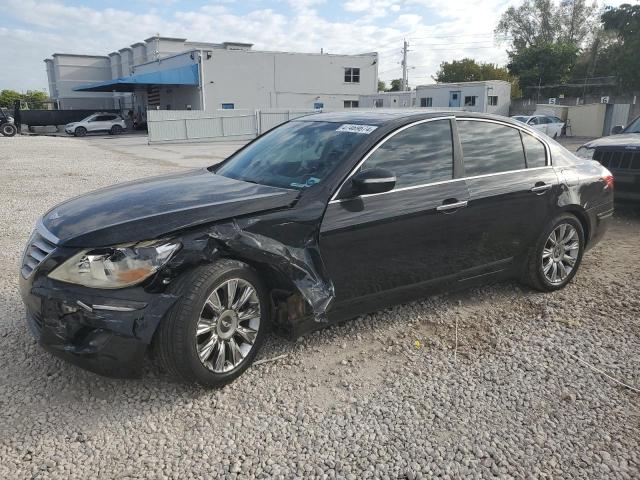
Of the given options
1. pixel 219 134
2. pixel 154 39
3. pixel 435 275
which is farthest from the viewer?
pixel 154 39

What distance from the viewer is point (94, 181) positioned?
11938 mm

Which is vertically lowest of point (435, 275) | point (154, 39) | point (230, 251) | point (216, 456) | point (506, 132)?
point (216, 456)

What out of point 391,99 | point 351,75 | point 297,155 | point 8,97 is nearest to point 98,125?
point 351,75

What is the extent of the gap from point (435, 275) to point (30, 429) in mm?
2851

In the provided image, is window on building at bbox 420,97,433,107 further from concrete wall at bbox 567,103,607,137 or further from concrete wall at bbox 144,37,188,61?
concrete wall at bbox 144,37,188,61

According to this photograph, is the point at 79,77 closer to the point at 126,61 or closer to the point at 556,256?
the point at 126,61

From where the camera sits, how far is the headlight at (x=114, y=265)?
2.88 m

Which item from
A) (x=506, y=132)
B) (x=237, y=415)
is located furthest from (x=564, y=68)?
(x=237, y=415)

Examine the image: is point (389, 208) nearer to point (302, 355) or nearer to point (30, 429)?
point (302, 355)

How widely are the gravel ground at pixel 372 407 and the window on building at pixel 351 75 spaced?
145 ft

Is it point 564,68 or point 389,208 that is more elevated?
point 564,68

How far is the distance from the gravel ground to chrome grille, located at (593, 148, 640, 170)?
12.3ft

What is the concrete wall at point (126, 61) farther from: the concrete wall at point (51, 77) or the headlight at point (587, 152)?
the headlight at point (587, 152)

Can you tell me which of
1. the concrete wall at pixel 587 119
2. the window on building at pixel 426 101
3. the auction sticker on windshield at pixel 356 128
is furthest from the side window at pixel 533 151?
the window on building at pixel 426 101
